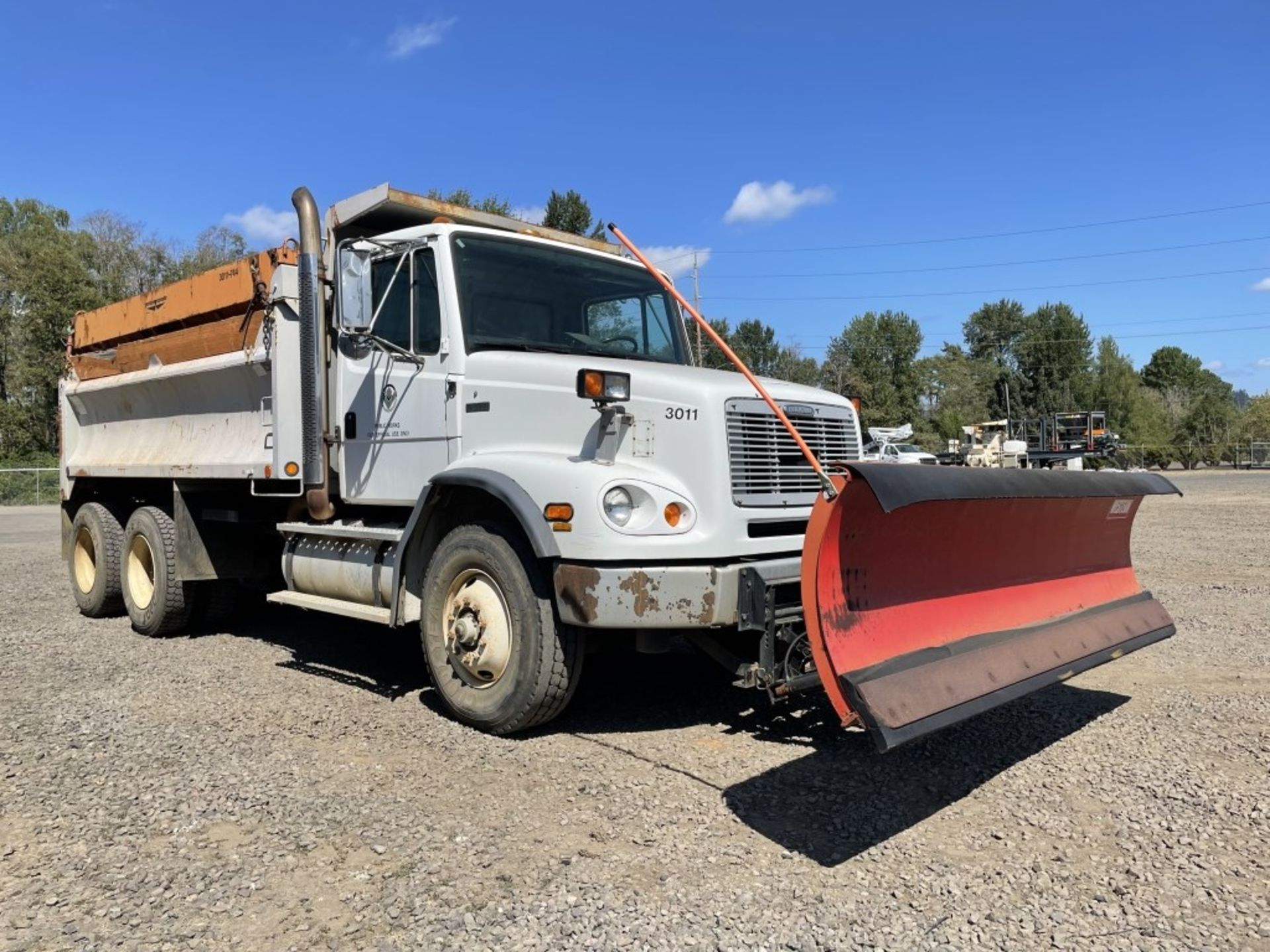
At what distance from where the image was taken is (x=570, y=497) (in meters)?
4.37

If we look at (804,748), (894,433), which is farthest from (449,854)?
(894,433)

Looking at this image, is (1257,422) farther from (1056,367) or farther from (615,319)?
(615,319)

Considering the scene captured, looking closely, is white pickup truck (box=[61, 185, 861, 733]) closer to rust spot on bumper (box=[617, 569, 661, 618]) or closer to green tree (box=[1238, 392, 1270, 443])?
rust spot on bumper (box=[617, 569, 661, 618])

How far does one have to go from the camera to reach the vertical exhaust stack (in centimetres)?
619

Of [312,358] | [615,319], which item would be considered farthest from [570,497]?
[312,358]

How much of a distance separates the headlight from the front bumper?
23 cm

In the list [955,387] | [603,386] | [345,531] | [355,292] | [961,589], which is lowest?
[961,589]

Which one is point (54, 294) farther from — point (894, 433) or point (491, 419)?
point (491, 419)

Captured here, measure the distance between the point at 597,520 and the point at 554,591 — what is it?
0.47 m

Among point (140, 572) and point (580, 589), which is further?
point (140, 572)

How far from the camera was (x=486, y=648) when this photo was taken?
15.9 feet

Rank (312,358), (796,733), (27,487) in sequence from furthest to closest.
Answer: (27,487)
(312,358)
(796,733)

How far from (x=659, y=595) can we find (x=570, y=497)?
625 mm

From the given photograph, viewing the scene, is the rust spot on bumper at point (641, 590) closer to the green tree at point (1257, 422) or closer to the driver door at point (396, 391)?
the driver door at point (396, 391)
